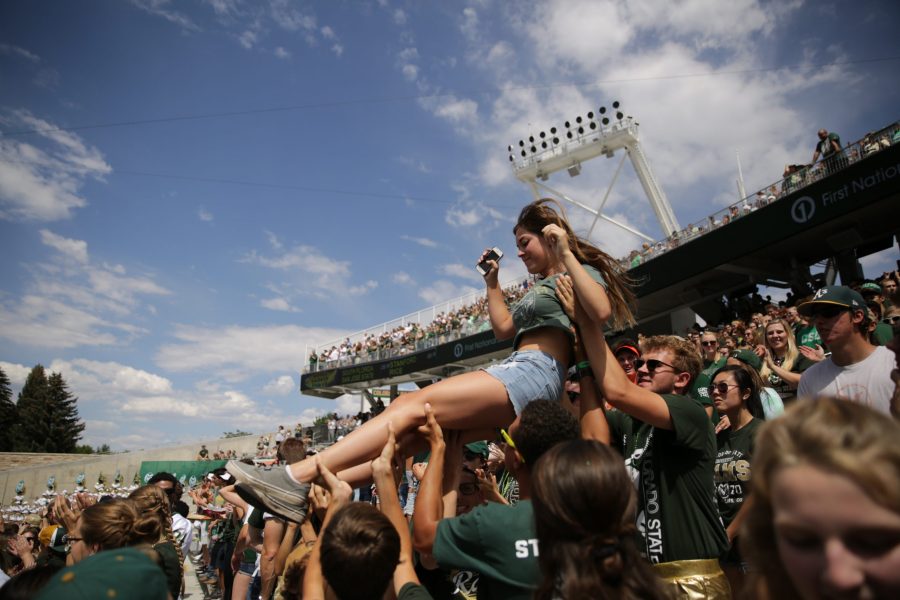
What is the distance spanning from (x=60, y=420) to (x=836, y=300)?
181 ft

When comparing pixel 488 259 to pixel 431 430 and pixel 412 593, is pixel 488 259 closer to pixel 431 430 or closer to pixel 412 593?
pixel 431 430

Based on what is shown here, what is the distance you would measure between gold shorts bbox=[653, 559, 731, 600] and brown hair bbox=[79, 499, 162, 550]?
2425mm

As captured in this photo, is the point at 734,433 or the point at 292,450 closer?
the point at 734,433

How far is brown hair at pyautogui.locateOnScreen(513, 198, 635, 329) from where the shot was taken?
2.64 metres

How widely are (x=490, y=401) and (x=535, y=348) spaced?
378 mm

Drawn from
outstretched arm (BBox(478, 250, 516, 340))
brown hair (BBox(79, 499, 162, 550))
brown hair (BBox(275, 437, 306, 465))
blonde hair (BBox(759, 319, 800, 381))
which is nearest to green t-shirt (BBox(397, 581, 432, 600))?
outstretched arm (BBox(478, 250, 516, 340))

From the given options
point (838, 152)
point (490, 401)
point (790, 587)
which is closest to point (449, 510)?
point (490, 401)

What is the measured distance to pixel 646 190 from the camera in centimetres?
2327

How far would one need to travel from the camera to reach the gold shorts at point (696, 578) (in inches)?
77.0

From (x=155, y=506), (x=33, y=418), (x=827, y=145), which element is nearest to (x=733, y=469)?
(x=155, y=506)

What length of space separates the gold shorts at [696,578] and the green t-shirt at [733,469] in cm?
104

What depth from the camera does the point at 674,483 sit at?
7.23ft

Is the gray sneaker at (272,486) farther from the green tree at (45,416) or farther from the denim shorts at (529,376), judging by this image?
the green tree at (45,416)

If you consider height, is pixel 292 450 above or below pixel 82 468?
above
